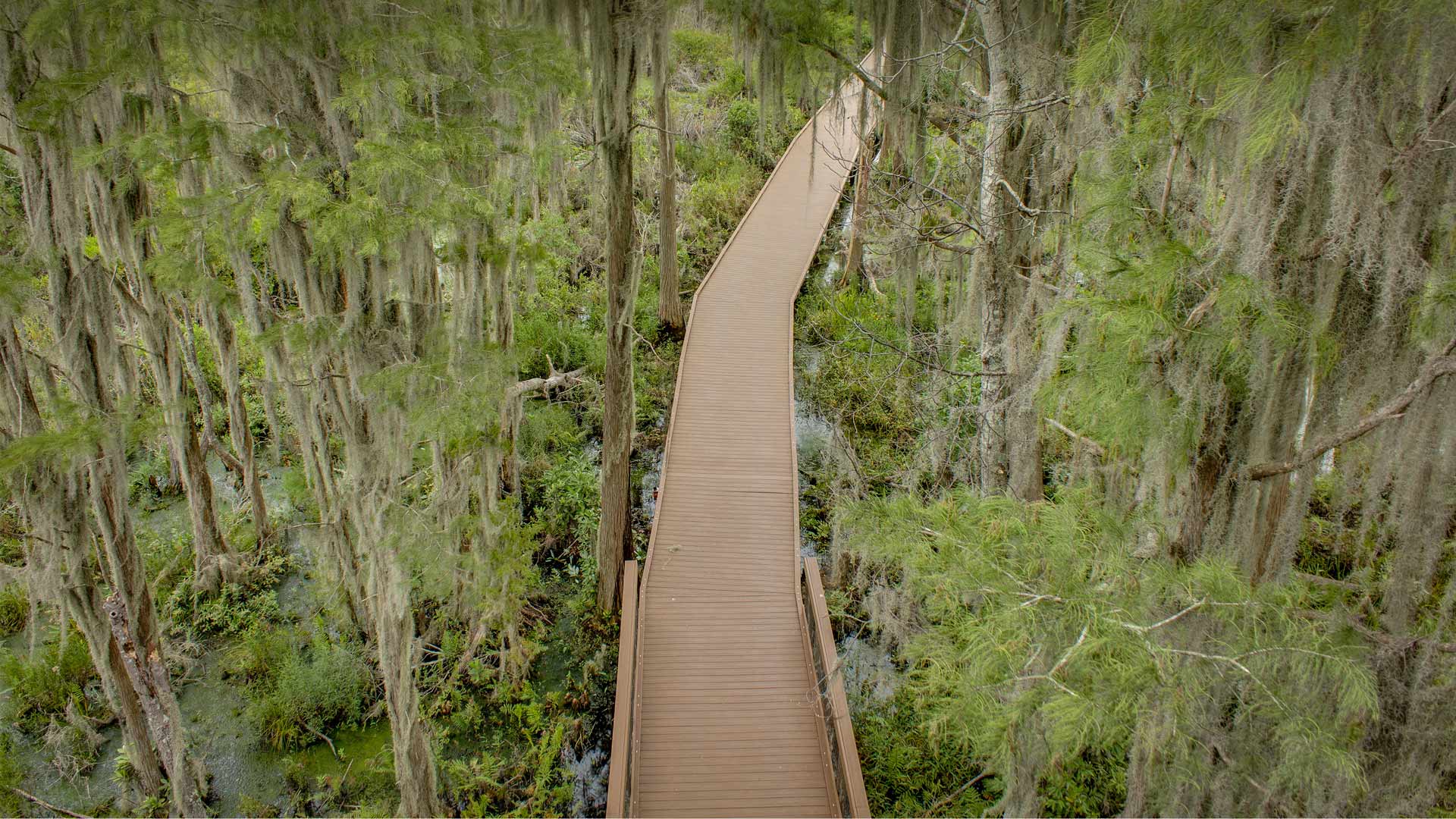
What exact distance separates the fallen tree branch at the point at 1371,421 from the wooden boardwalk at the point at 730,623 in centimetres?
426

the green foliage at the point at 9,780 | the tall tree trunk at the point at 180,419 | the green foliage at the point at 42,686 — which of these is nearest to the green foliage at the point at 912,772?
the tall tree trunk at the point at 180,419

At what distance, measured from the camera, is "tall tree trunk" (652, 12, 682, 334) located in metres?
7.55

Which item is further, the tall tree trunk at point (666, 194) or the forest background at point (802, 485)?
the tall tree trunk at point (666, 194)

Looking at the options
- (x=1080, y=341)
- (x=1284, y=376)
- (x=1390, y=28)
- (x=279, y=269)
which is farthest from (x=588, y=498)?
(x=1390, y=28)

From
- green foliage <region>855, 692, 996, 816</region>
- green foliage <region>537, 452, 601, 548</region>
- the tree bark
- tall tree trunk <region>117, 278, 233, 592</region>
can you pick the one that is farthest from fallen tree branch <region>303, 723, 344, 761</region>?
the tree bark

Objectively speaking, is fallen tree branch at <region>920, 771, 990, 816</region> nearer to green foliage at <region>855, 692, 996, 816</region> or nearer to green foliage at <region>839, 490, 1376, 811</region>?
green foliage at <region>855, 692, 996, 816</region>

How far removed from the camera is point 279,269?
615 centimetres

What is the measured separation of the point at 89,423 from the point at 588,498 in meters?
6.79

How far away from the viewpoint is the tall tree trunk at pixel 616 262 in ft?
23.6

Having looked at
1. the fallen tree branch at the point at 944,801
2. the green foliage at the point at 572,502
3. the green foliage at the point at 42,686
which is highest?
the green foliage at the point at 572,502

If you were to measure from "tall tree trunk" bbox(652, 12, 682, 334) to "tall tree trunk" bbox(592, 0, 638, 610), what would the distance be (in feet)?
1.09

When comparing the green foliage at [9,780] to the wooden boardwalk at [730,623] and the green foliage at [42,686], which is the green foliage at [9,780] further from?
the wooden boardwalk at [730,623]

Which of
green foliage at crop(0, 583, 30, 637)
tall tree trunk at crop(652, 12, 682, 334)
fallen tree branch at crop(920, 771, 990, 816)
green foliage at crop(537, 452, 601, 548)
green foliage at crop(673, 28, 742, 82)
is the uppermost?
green foliage at crop(673, 28, 742, 82)

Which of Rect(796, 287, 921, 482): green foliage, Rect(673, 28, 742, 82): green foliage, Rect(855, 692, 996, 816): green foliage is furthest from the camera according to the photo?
Rect(673, 28, 742, 82): green foliage
